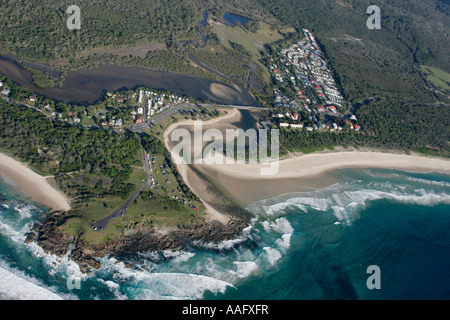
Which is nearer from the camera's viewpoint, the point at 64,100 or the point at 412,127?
the point at 64,100

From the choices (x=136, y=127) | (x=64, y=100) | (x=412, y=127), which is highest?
(x=412, y=127)

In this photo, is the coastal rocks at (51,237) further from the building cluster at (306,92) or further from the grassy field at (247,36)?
the grassy field at (247,36)

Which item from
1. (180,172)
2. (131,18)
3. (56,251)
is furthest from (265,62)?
(56,251)

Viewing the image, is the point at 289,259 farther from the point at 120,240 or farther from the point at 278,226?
the point at 120,240

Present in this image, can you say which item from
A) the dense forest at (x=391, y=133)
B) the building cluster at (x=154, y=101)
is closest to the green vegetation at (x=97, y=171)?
the building cluster at (x=154, y=101)

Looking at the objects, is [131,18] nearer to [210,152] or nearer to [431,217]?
[210,152]

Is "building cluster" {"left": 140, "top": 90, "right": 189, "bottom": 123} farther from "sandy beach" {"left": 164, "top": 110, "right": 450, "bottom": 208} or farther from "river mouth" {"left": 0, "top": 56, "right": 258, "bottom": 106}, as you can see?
"sandy beach" {"left": 164, "top": 110, "right": 450, "bottom": 208}

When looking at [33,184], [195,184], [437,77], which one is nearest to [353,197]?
[195,184]

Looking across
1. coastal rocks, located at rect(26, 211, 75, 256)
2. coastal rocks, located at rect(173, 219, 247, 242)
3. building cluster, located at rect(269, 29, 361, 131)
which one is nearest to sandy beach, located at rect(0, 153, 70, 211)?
coastal rocks, located at rect(26, 211, 75, 256)
